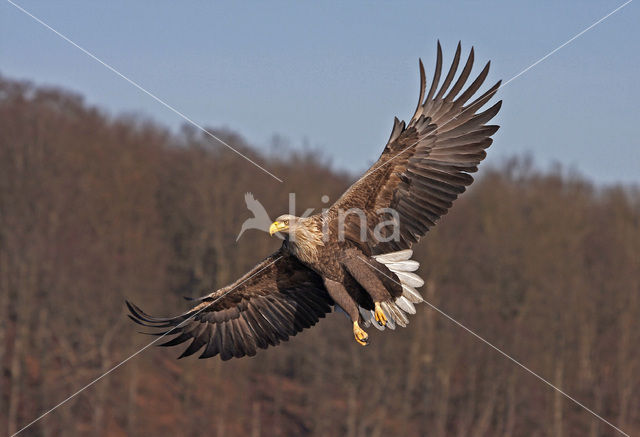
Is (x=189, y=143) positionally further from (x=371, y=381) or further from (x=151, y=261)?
(x=371, y=381)

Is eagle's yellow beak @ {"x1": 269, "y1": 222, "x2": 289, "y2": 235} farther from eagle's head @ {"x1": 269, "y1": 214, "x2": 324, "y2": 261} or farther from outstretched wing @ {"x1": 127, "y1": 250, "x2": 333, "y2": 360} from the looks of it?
outstretched wing @ {"x1": 127, "y1": 250, "x2": 333, "y2": 360}

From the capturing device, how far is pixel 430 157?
9320 mm

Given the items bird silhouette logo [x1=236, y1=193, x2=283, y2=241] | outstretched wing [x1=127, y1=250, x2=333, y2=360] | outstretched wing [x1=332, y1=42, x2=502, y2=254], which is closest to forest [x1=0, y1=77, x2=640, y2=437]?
bird silhouette logo [x1=236, y1=193, x2=283, y2=241]

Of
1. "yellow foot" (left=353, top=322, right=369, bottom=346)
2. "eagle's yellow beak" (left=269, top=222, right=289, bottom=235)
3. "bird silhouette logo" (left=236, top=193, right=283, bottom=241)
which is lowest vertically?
"yellow foot" (left=353, top=322, right=369, bottom=346)

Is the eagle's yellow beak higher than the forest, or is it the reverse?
the forest

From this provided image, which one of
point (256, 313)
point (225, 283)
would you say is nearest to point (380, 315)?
point (256, 313)

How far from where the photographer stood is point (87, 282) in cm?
2877

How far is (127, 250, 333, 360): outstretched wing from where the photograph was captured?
1021cm

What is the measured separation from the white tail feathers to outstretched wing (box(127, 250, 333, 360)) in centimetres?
83

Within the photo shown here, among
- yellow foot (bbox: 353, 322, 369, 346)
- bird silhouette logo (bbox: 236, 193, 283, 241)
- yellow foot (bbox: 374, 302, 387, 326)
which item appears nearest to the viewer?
yellow foot (bbox: 353, 322, 369, 346)

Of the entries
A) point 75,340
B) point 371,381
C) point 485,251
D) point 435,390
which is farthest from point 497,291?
point 75,340

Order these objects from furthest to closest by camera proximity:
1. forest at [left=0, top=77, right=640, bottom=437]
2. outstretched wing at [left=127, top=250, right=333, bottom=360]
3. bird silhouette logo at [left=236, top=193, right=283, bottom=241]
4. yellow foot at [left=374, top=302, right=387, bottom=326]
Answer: forest at [left=0, top=77, right=640, bottom=437] → bird silhouette logo at [left=236, top=193, right=283, bottom=241] → outstretched wing at [left=127, top=250, right=333, bottom=360] → yellow foot at [left=374, top=302, right=387, bottom=326]

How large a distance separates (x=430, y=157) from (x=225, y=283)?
67.8 ft

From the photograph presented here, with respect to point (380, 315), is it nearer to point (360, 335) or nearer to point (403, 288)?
point (360, 335)
